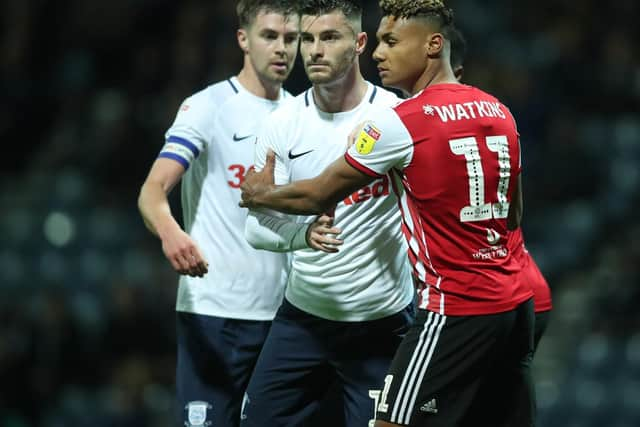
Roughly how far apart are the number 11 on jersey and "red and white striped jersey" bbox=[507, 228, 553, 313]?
1.12ft

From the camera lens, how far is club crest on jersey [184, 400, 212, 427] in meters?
5.55

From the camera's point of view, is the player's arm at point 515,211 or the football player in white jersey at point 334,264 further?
the football player in white jersey at point 334,264

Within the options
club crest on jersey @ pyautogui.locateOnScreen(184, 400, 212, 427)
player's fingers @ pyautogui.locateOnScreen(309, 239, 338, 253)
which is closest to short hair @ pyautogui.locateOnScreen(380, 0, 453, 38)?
player's fingers @ pyautogui.locateOnScreen(309, 239, 338, 253)

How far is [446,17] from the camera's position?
475 centimetres

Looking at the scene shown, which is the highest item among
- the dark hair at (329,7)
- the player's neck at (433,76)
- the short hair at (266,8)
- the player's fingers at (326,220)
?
the short hair at (266,8)

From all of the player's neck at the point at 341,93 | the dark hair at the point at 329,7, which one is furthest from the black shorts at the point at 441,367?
the dark hair at the point at 329,7

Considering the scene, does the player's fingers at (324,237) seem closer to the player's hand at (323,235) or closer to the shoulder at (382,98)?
the player's hand at (323,235)

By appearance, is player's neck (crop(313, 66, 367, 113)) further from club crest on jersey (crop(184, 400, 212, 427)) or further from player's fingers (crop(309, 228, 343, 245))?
club crest on jersey (crop(184, 400, 212, 427))

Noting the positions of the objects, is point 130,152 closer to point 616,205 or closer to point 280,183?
point 616,205

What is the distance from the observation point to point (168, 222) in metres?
5.25

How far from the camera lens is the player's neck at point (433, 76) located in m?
4.71

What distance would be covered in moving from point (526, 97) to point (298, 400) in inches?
274

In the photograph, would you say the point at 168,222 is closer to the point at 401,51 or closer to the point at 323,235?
the point at 323,235

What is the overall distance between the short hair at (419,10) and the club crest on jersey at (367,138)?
0.53m
